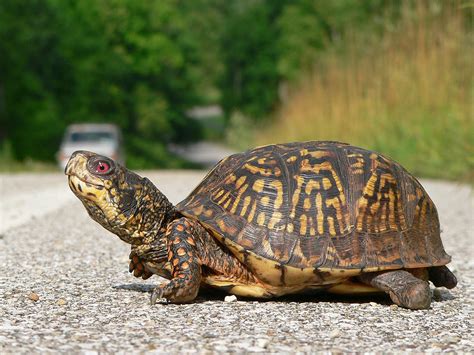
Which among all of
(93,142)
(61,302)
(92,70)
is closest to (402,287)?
(61,302)

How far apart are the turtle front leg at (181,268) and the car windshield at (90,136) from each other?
768 inches

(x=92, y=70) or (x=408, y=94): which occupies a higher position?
(x=92, y=70)

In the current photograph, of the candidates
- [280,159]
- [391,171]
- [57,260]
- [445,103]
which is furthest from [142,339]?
[445,103]

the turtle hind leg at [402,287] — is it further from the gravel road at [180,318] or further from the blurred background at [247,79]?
the blurred background at [247,79]

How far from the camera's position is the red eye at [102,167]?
4.82 m

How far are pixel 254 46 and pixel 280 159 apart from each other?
58.8 m

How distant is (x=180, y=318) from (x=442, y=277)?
1.79 m

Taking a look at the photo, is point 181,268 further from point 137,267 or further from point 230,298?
point 137,267

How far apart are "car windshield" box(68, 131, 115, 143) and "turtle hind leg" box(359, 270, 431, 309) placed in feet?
64.9

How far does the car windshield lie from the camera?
24.2 metres

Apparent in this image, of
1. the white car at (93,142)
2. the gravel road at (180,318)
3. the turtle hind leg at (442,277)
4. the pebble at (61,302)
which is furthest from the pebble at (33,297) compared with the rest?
the white car at (93,142)

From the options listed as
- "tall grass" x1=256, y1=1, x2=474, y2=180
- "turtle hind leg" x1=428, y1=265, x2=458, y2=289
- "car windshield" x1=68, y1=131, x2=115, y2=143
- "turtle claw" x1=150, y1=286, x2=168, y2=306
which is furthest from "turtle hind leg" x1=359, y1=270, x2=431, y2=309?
"car windshield" x1=68, y1=131, x2=115, y2=143

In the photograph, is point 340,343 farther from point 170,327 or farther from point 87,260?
point 87,260

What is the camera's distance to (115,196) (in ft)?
15.9
